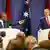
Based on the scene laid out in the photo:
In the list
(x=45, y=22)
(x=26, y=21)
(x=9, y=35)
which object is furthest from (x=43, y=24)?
(x=9, y=35)

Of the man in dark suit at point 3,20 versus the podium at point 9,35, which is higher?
the man in dark suit at point 3,20

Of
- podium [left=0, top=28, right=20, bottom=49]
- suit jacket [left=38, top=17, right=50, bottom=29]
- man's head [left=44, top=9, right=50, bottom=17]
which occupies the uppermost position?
man's head [left=44, top=9, right=50, bottom=17]

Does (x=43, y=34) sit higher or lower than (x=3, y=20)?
lower

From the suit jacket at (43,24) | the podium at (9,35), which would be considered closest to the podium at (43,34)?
the suit jacket at (43,24)

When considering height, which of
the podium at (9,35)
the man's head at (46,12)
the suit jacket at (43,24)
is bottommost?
the podium at (9,35)

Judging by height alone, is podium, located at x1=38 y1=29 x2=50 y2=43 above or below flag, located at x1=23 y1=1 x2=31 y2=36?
below

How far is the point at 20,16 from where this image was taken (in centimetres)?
122

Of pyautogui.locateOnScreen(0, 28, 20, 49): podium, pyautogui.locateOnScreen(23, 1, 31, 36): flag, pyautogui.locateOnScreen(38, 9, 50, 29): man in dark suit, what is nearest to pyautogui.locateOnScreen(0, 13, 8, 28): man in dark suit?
pyautogui.locateOnScreen(0, 28, 20, 49): podium

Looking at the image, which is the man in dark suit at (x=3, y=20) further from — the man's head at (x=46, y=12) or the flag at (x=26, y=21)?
the man's head at (x=46, y=12)

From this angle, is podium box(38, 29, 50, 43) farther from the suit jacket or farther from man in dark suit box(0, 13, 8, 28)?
man in dark suit box(0, 13, 8, 28)

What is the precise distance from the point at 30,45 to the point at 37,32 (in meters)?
0.11

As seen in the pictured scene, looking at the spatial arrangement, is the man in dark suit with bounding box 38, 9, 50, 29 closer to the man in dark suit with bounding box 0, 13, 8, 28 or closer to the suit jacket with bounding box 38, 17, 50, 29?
the suit jacket with bounding box 38, 17, 50, 29

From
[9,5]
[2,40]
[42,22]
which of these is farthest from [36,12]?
[2,40]

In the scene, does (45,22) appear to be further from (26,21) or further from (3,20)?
(3,20)
